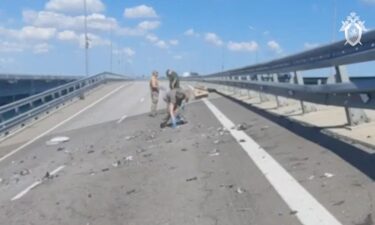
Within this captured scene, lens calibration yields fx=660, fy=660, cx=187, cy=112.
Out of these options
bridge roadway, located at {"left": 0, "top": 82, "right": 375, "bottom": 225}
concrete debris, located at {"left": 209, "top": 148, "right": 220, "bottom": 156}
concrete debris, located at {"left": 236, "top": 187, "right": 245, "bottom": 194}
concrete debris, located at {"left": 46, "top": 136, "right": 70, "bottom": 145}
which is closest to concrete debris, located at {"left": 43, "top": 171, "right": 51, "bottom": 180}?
bridge roadway, located at {"left": 0, "top": 82, "right": 375, "bottom": 225}

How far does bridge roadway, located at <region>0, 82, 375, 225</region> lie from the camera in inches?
271

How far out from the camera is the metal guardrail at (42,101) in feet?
89.3

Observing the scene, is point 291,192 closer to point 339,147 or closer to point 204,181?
point 204,181

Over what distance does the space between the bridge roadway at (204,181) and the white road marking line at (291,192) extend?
11 mm

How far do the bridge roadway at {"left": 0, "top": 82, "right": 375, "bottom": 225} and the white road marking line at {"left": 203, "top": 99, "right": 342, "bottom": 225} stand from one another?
0.01 meters

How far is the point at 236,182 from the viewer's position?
28.3ft

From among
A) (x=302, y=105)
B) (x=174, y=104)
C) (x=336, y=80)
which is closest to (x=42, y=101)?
(x=174, y=104)

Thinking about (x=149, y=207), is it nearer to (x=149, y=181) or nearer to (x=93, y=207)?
(x=93, y=207)

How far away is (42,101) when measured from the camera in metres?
34.8

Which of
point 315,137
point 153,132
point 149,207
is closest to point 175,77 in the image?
point 153,132

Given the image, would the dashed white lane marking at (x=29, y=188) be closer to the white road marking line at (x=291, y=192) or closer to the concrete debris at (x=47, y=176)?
the concrete debris at (x=47, y=176)

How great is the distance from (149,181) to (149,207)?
2.04m

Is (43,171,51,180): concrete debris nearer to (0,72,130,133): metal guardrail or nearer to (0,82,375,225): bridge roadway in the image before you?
(0,82,375,225): bridge roadway

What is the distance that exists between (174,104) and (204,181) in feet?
41.2
